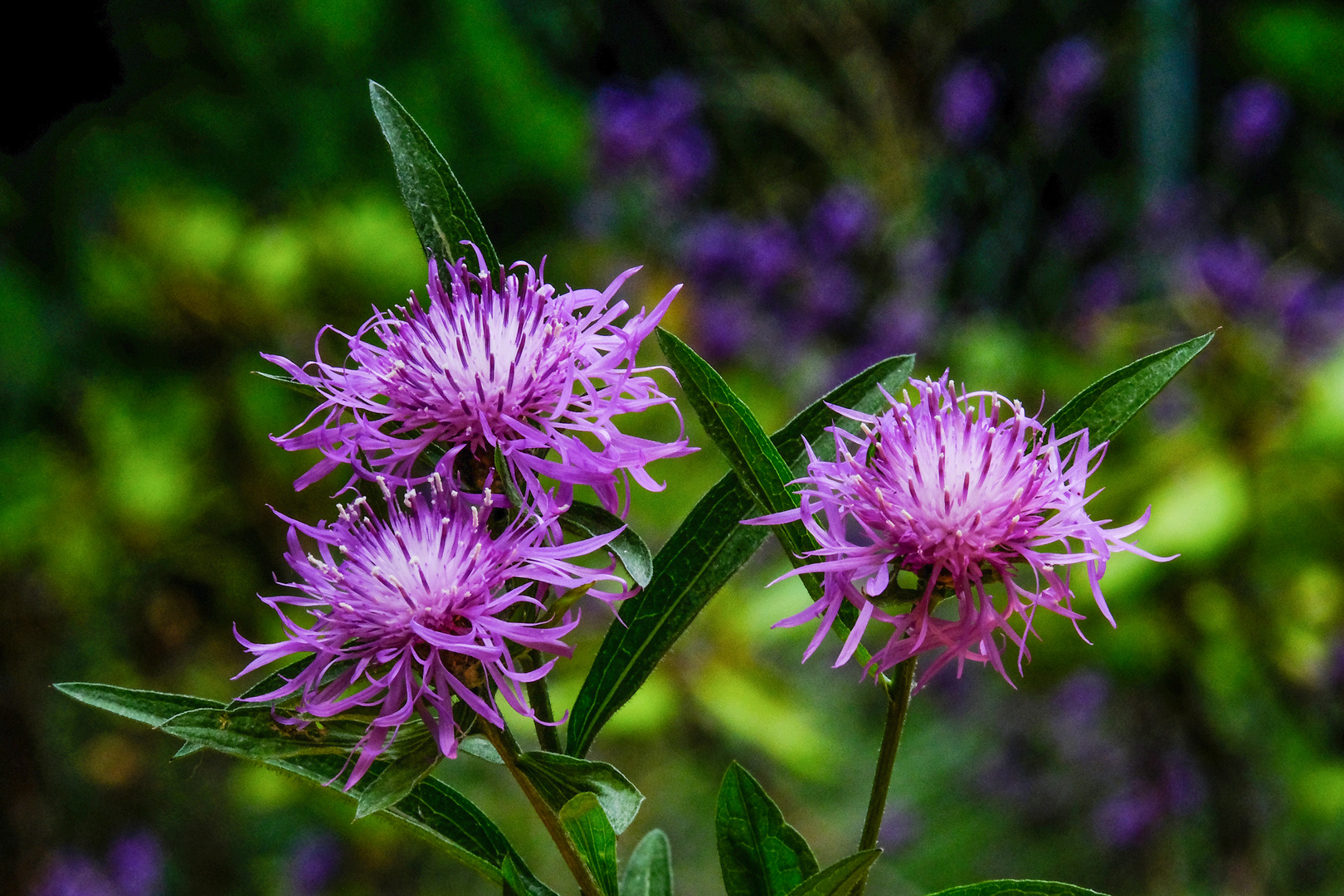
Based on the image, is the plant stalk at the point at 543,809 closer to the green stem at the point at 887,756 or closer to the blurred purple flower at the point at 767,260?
the green stem at the point at 887,756

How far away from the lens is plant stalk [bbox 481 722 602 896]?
0.35m

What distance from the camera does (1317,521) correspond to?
2047 millimetres

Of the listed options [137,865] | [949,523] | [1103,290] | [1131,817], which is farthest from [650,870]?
[1103,290]

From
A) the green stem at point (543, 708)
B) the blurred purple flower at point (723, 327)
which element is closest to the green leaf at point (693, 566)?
the green stem at point (543, 708)

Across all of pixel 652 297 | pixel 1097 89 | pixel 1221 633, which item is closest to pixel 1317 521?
pixel 1221 633

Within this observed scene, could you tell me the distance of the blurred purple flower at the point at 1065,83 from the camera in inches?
108

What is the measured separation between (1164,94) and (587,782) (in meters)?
3.22

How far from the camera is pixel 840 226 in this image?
2789 millimetres

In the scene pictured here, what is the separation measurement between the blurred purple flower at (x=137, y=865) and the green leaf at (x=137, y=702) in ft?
6.92

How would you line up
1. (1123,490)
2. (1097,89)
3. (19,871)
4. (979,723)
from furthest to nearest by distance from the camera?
(1097,89), (979,723), (19,871), (1123,490)

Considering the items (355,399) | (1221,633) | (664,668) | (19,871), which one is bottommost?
(19,871)

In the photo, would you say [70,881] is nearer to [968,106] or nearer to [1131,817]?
[1131,817]

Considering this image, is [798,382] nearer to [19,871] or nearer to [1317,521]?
[1317,521]

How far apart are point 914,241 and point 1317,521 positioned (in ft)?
4.12
